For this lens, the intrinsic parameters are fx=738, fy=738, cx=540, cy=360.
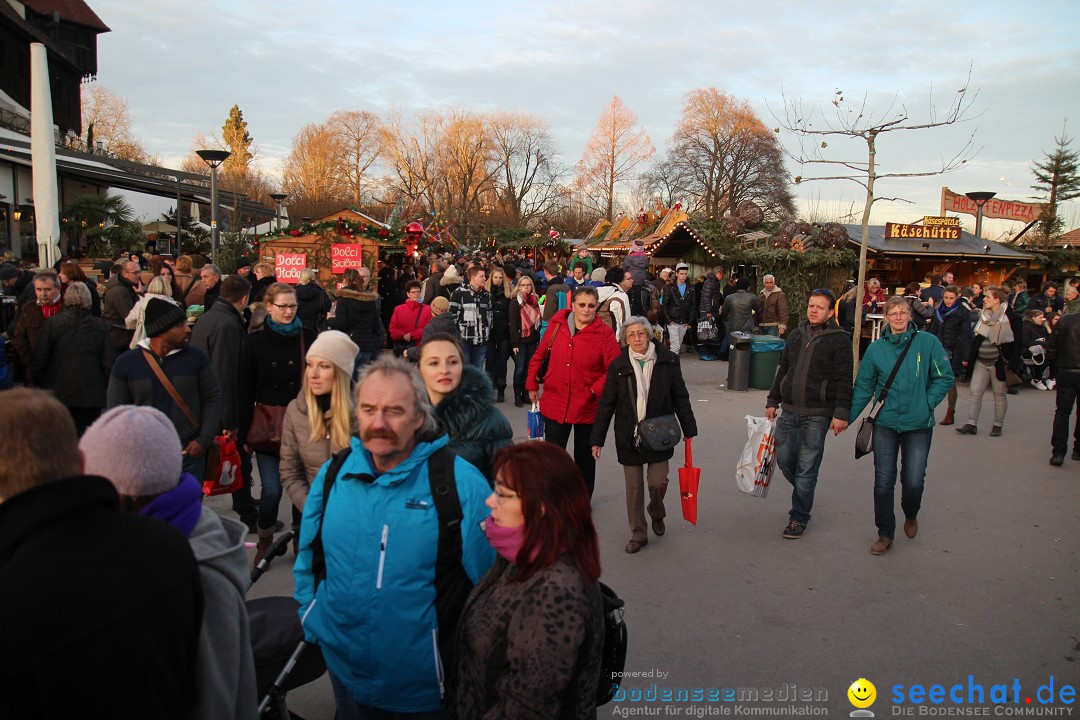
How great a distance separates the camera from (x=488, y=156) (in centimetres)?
5372

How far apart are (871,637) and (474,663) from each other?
304 centimetres

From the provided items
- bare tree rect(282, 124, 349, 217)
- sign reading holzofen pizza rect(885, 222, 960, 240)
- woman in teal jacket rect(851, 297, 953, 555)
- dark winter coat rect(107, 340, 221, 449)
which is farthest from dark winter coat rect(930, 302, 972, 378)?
bare tree rect(282, 124, 349, 217)

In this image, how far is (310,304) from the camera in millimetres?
9617

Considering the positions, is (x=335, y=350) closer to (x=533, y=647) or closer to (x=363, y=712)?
(x=363, y=712)

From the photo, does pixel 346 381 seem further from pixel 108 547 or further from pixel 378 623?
pixel 108 547

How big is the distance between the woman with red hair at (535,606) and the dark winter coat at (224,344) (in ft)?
13.0

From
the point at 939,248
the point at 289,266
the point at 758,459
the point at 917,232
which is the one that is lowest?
the point at 758,459

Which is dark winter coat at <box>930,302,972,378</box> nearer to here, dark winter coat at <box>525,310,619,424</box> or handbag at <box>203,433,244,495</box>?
dark winter coat at <box>525,310,619,424</box>

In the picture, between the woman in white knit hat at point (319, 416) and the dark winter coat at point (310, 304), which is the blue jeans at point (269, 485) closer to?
the woman in white knit hat at point (319, 416)

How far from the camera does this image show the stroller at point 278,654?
9.23 feet

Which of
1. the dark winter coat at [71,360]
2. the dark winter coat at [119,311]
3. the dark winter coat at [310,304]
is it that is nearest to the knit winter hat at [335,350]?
the dark winter coat at [71,360]

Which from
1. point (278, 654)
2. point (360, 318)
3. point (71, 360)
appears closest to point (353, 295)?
point (360, 318)

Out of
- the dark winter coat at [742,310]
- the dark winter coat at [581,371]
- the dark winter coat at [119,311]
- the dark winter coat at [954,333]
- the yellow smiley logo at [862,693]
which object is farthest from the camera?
the dark winter coat at [742,310]

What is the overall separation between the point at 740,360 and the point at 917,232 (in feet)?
40.8
